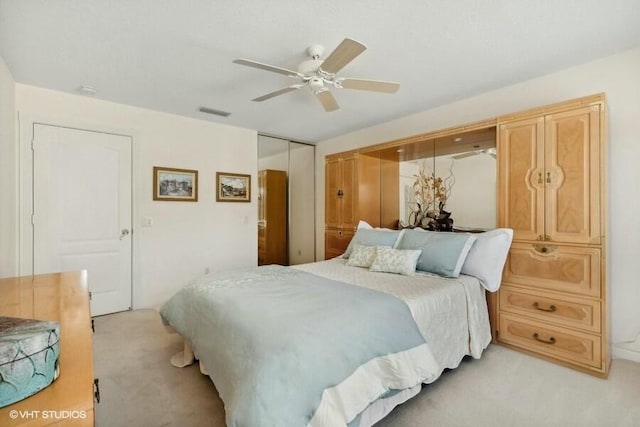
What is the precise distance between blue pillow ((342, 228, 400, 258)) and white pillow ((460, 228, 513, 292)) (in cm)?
84

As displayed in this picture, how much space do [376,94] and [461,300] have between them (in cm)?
222

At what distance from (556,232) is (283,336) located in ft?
7.70

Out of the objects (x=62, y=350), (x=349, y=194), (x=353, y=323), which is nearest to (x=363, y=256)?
(x=349, y=194)

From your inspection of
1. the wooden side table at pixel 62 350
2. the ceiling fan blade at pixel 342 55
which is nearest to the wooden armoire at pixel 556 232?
the ceiling fan blade at pixel 342 55

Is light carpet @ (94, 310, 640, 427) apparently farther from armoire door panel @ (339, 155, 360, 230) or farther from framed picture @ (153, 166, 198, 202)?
armoire door panel @ (339, 155, 360, 230)

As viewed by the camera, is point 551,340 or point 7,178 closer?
point 551,340

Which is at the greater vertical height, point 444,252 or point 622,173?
point 622,173

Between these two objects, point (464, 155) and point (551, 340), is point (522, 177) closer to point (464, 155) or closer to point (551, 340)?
point (464, 155)

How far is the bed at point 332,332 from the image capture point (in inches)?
51.4

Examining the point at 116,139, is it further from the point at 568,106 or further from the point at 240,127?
the point at 568,106

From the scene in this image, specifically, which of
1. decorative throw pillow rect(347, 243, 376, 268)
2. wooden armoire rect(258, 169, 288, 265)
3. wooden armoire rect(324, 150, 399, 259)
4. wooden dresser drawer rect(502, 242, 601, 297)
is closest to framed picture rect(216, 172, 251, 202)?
wooden armoire rect(258, 169, 288, 265)

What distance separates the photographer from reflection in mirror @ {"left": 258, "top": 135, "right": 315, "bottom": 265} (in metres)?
4.89

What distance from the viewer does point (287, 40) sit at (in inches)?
85.8

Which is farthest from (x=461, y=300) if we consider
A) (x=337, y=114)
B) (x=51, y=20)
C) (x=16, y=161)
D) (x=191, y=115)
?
(x=16, y=161)
